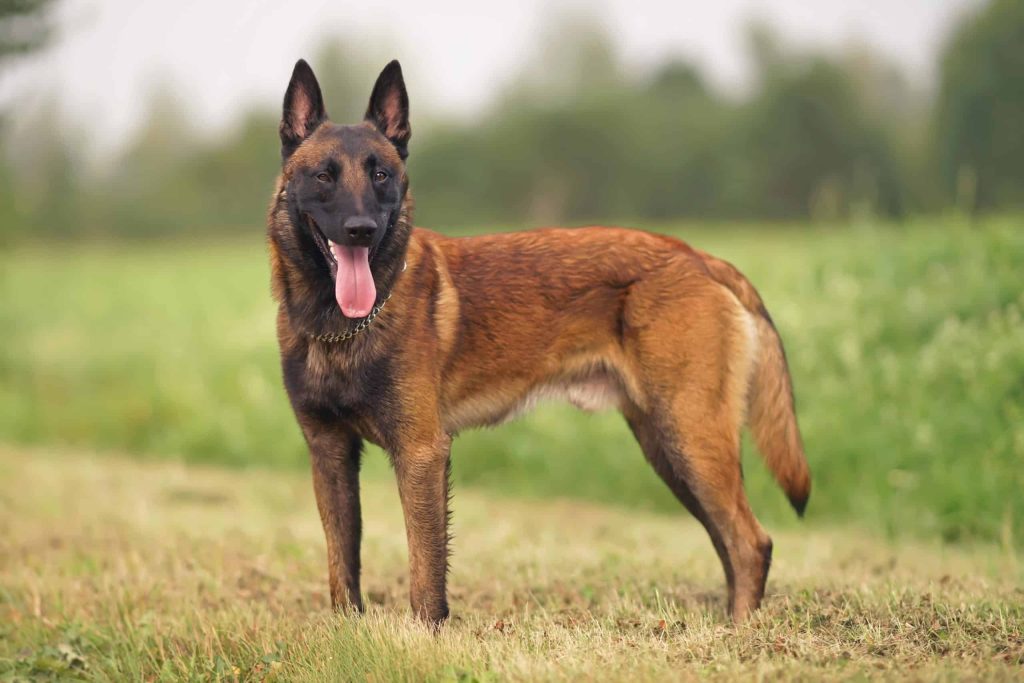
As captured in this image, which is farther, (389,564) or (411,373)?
(389,564)

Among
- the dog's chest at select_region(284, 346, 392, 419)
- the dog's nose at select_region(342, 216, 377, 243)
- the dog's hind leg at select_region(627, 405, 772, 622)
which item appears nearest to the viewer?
the dog's nose at select_region(342, 216, 377, 243)

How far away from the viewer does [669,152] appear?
22641 mm

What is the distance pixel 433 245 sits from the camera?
4.95 meters

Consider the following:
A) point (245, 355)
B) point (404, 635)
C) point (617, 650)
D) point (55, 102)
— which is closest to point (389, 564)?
point (404, 635)

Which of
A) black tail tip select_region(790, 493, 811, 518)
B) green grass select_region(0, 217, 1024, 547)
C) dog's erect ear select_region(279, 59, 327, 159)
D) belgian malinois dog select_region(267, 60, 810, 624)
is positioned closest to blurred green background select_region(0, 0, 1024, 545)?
green grass select_region(0, 217, 1024, 547)

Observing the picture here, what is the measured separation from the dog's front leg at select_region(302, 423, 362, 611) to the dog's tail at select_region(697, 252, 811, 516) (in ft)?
6.61

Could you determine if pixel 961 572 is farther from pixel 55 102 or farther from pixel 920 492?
pixel 55 102

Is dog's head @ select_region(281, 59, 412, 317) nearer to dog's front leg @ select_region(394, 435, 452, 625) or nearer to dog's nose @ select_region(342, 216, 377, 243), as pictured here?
dog's nose @ select_region(342, 216, 377, 243)

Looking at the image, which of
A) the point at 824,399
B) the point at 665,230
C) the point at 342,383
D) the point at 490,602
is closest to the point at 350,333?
the point at 342,383

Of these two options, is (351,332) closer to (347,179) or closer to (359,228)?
(359,228)

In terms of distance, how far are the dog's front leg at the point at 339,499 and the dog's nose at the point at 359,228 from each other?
0.90m

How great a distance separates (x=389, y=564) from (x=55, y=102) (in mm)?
25921

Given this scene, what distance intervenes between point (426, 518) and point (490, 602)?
1013 millimetres

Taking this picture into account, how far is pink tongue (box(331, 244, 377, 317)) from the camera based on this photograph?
4.31 metres
